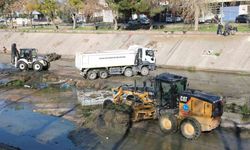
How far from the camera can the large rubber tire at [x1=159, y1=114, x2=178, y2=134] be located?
15.5m

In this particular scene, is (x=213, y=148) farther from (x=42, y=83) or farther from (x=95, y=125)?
(x=42, y=83)

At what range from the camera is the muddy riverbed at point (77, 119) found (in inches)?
596

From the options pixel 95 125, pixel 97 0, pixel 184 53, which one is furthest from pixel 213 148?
pixel 97 0

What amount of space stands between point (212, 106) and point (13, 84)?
18.1 meters

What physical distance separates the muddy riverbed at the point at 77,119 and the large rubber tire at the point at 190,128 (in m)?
0.31

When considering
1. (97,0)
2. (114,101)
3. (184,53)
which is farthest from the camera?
(97,0)

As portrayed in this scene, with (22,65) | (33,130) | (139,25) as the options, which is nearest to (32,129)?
(33,130)

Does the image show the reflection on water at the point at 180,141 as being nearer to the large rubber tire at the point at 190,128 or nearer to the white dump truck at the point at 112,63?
the large rubber tire at the point at 190,128

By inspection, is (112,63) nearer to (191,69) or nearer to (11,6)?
(191,69)

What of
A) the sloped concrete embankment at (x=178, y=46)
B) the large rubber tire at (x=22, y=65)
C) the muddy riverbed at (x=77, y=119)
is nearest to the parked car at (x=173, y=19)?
the sloped concrete embankment at (x=178, y=46)

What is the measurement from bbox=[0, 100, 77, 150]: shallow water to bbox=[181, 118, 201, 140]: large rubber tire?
4.64 metres

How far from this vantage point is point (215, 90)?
989 inches

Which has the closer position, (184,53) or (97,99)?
(97,99)

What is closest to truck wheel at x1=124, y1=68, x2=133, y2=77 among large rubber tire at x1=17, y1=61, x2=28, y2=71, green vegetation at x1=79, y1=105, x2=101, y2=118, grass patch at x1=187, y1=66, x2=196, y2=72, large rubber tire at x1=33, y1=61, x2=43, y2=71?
grass patch at x1=187, y1=66, x2=196, y2=72
